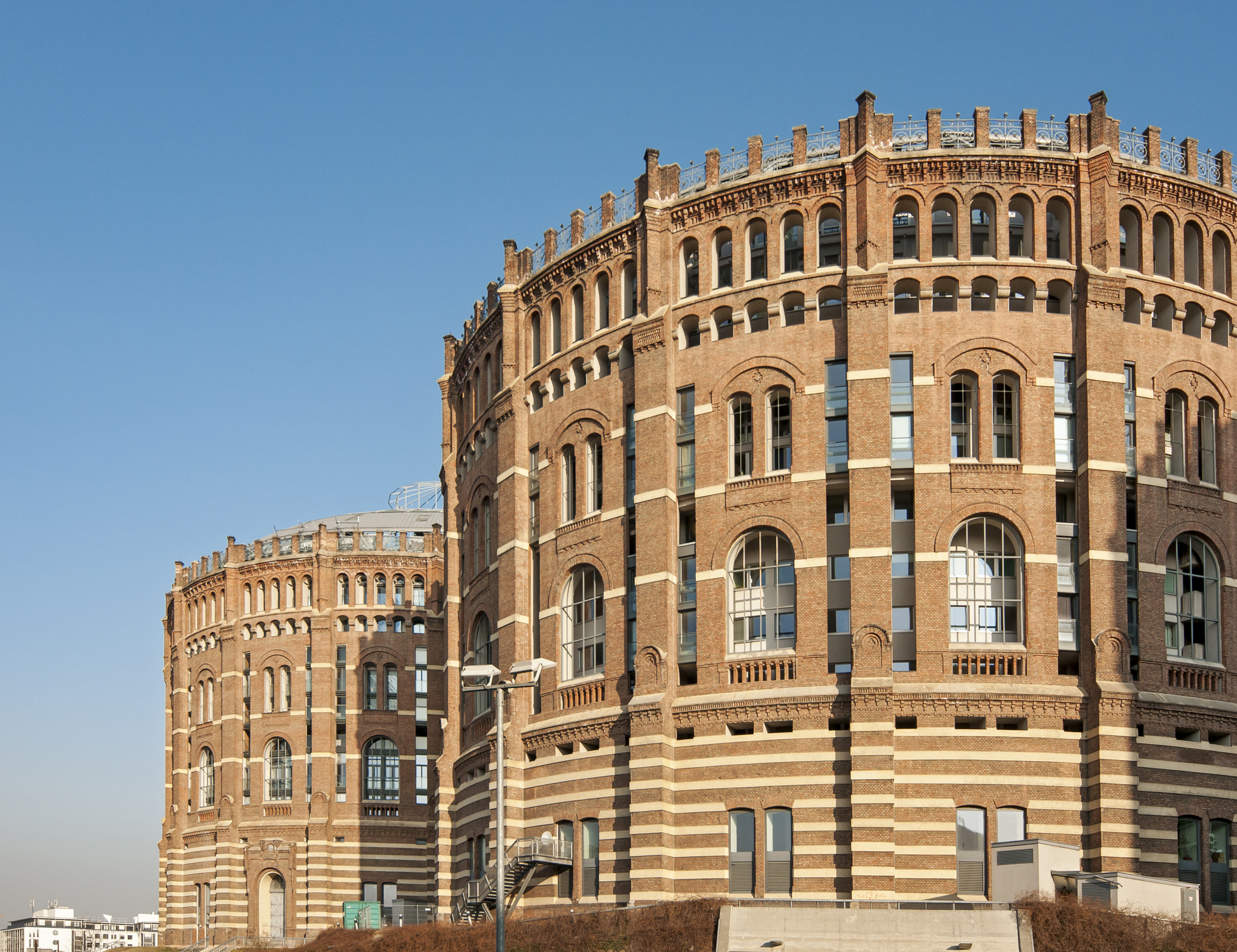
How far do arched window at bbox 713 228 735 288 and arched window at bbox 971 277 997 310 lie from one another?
9.20 metres

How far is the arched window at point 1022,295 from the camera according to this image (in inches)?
2331

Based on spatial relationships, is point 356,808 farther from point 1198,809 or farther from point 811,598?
point 1198,809

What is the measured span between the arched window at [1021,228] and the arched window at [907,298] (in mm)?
3785

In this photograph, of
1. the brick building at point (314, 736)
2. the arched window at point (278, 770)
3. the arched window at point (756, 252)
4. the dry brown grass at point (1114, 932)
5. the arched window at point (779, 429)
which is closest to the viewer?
the dry brown grass at point (1114, 932)

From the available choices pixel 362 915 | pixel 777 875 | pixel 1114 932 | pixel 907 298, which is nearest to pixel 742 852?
pixel 777 875

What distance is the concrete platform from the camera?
4675 cm

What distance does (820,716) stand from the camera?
56.3 meters

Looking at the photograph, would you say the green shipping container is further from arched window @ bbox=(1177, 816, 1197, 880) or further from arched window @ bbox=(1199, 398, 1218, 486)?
arched window @ bbox=(1199, 398, 1218, 486)

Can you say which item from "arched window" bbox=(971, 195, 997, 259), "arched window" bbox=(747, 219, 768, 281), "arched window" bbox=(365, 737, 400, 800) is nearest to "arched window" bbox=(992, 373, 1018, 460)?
"arched window" bbox=(971, 195, 997, 259)

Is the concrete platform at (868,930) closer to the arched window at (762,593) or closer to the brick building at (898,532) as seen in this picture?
the brick building at (898,532)

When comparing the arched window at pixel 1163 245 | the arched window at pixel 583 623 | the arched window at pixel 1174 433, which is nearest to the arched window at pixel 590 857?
the arched window at pixel 583 623

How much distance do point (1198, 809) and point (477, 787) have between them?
98.7ft

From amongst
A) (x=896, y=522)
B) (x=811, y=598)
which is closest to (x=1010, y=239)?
(x=896, y=522)

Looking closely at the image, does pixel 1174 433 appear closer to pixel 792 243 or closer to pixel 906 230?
pixel 906 230
